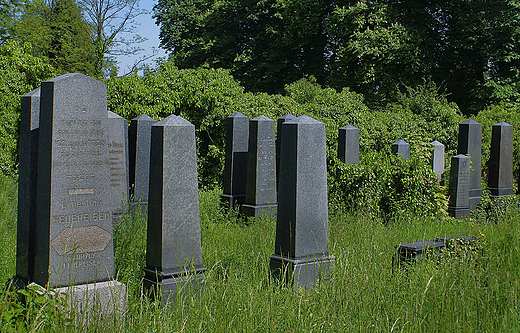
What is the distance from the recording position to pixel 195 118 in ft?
44.8

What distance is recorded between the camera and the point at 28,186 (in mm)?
4309

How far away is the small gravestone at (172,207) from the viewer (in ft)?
15.1

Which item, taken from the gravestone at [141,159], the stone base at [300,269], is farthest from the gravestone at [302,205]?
the gravestone at [141,159]

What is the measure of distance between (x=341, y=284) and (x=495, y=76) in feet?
73.1

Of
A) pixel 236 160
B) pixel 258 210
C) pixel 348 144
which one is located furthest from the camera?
pixel 348 144

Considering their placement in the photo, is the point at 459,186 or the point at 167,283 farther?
the point at 459,186

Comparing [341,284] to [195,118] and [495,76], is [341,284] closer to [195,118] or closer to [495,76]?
[195,118]

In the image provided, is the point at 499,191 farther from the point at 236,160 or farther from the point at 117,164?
the point at 117,164

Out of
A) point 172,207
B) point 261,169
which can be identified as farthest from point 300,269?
point 261,169

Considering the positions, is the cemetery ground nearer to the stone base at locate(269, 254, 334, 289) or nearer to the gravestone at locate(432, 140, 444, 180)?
the stone base at locate(269, 254, 334, 289)

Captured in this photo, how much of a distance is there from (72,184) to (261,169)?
4.98 metres

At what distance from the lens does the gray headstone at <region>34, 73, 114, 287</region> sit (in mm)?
4043

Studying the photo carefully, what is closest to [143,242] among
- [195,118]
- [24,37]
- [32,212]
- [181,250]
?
[181,250]

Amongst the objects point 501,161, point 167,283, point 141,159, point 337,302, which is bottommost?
point 167,283
